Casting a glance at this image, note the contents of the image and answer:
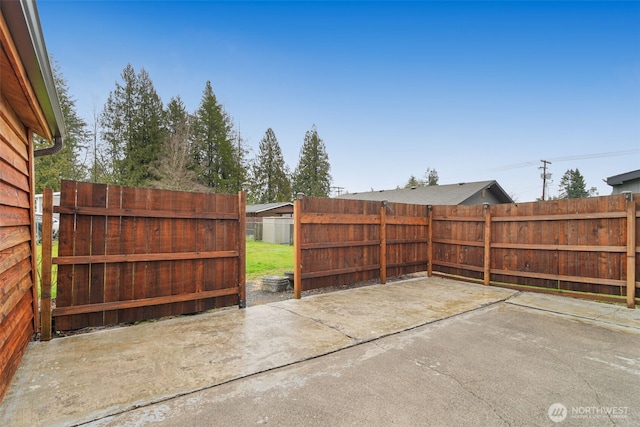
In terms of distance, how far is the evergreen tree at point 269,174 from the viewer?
28.9 meters

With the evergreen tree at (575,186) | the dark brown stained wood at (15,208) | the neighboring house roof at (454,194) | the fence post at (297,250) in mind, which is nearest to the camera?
Answer: the dark brown stained wood at (15,208)

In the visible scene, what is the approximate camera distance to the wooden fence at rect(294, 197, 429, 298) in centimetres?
489

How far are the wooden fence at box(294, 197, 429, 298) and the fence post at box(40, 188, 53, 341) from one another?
9.68ft

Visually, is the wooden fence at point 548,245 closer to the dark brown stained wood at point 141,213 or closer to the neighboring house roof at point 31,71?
the dark brown stained wood at point 141,213

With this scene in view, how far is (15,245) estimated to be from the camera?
7.69ft

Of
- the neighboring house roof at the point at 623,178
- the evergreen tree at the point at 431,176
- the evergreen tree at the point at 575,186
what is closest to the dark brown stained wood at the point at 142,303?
the neighboring house roof at the point at 623,178

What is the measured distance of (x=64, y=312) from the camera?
9.67 feet

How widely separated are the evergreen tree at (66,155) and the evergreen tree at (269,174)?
13.7 meters

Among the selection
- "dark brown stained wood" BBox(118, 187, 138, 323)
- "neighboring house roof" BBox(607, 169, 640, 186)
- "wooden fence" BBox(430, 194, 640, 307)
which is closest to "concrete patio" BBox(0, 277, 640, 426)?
"dark brown stained wood" BBox(118, 187, 138, 323)

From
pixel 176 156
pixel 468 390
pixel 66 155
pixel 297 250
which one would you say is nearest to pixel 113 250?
pixel 297 250

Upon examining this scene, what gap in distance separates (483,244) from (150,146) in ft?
70.8

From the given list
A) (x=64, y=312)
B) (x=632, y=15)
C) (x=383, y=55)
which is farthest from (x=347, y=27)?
(x=64, y=312)

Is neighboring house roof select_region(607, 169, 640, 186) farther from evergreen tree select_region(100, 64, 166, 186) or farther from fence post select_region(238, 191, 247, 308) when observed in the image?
evergreen tree select_region(100, 64, 166, 186)

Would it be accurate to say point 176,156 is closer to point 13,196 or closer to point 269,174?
point 269,174
